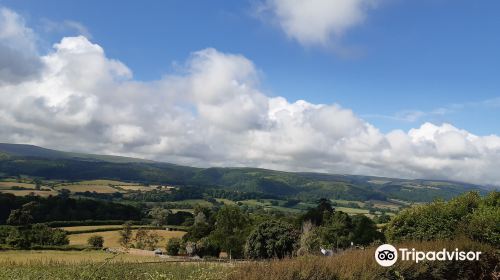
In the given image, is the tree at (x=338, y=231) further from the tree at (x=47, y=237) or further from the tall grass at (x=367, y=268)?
the tall grass at (x=367, y=268)

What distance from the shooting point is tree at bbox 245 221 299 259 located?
4331 cm

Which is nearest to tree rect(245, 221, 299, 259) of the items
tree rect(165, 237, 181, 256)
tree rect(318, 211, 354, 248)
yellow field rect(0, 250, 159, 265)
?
yellow field rect(0, 250, 159, 265)

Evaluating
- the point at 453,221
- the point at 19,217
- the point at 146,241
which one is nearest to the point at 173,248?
the point at 146,241

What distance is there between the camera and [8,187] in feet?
477

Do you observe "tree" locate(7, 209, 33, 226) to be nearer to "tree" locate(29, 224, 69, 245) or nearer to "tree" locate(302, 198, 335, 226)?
"tree" locate(29, 224, 69, 245)

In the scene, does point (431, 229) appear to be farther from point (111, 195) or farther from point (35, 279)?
point (111, 195)

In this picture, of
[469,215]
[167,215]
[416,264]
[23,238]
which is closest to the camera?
[416,264]

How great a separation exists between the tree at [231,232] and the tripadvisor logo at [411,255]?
4628 cm

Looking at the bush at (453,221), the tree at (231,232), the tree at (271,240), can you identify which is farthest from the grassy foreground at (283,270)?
the tree at (231,232)

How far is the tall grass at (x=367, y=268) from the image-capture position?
311 inches

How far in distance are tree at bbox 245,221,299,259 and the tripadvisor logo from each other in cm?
3176

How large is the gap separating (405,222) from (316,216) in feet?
173

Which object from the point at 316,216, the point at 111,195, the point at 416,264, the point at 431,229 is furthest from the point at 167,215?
the point at 416,264

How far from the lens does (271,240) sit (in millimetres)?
43750
